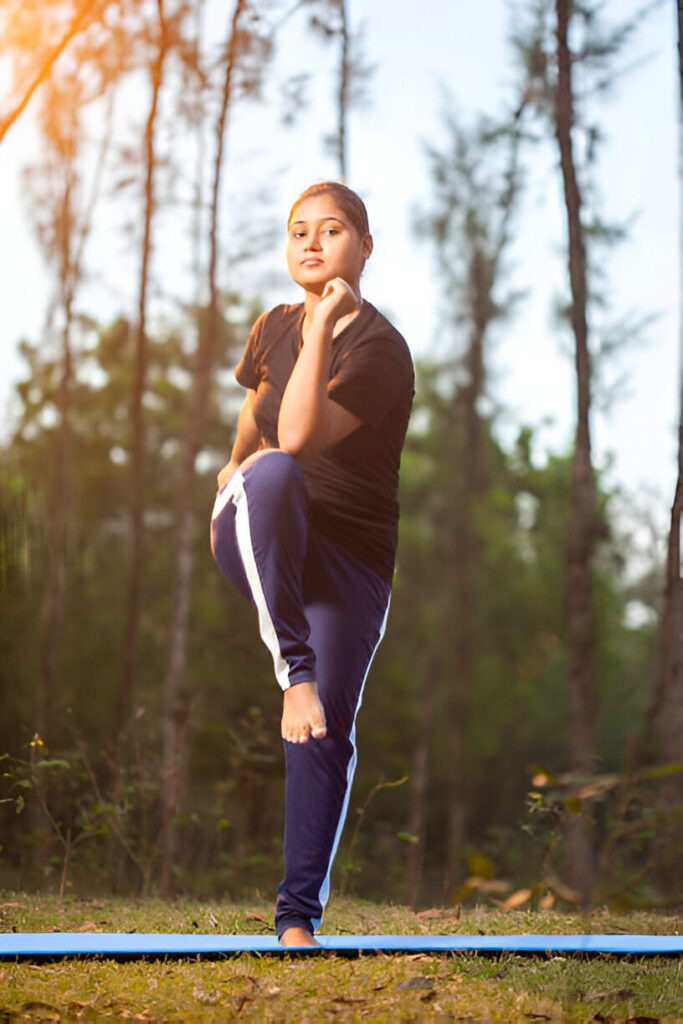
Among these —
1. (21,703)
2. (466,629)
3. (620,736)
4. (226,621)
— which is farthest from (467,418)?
(21,703)

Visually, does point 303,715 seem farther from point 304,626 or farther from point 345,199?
point 345,199

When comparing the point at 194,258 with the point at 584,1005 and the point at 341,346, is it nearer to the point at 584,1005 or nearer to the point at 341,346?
the point at 341,346

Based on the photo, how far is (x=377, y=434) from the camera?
183 inches

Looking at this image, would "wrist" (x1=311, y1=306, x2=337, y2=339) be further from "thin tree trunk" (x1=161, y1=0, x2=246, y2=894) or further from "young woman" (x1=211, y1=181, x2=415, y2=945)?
"thin tree trunk" (x1=161, y1=0, x2=246, y2=894)

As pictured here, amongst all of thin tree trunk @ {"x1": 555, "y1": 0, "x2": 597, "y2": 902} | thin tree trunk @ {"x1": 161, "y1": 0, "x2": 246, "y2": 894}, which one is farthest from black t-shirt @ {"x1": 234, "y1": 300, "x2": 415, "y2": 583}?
thin tree trunk @ {"x1": 555, "y1": 0, "x2": 597, "y2": 902}

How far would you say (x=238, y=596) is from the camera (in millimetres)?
14172

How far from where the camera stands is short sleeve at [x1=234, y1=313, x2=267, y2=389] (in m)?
4.95

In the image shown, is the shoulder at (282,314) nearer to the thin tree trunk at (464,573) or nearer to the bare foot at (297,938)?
the bare foot at (297,938)

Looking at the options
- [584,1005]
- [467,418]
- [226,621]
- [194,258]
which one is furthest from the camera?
[467,418]

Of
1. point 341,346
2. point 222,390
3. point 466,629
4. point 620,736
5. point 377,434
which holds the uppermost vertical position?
point 222,390

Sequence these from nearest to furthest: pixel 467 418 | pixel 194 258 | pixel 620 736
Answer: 1. pixel 194 258
2. pixel 467 418
3. pixel 620 736

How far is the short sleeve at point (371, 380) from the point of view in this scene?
14.8ft

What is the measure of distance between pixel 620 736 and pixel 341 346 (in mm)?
13414

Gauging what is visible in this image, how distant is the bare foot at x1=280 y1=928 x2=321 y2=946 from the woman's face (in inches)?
90.5
